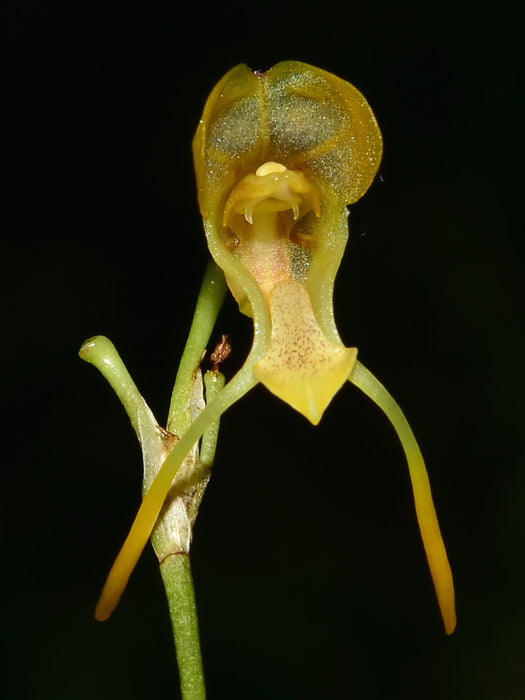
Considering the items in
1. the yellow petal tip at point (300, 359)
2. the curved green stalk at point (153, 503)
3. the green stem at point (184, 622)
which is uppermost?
the yellow petal tip at point (300, 359)

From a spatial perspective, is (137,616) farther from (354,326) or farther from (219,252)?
(219,252)

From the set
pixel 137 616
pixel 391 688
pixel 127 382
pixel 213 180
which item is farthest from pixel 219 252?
pixel 391 688

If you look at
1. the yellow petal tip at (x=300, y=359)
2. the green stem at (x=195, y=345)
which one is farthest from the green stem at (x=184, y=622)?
the yellow petal tip at (x=300, y=359)

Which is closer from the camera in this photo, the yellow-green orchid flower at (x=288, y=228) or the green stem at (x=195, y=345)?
the yellow-green orchid flower at (x=288, y=228)

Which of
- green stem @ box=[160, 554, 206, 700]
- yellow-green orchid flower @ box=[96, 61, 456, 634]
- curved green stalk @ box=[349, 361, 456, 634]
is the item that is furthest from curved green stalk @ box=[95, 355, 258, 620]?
curved green stalk @ box=[349, 361, 456, 634]

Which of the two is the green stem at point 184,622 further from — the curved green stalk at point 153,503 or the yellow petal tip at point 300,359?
the yellow petal tip at point 300,359

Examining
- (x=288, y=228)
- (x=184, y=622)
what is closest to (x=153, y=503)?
(x=184, y=622)

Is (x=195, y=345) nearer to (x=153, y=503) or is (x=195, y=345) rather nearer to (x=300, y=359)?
(x=300, y=359)

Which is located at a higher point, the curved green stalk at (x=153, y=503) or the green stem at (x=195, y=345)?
the green stem at (x=195, y=345)

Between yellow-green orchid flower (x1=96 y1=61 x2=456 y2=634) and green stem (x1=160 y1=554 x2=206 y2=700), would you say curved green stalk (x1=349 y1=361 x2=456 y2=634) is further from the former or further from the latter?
green stem (x1=160 y1=554 x2=206 y2=700)
